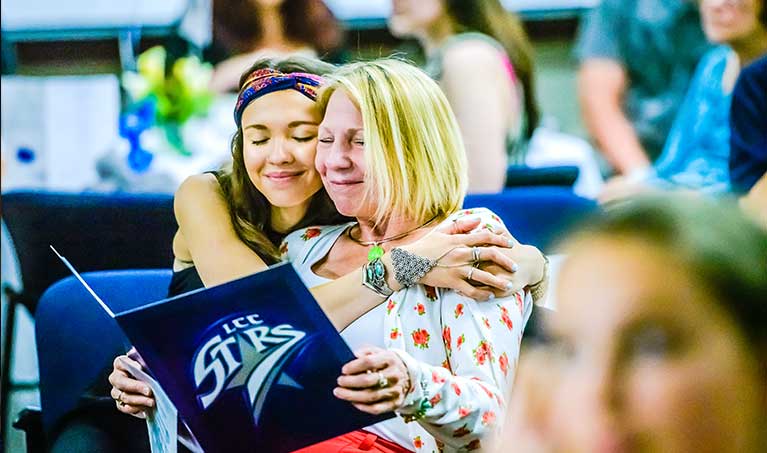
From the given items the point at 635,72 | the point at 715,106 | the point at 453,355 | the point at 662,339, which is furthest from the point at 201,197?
the point at 635,72

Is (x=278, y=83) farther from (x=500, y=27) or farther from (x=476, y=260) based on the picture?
(x=500, y=27)

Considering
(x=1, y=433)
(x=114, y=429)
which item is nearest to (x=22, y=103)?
(x=1, y=433)

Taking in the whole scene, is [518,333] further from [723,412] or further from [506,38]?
[506,38]

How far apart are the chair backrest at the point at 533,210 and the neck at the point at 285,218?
23 cm

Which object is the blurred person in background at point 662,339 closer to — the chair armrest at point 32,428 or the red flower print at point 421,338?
the red flower print at point 421,338

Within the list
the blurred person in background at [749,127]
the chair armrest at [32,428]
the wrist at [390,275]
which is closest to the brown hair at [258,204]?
Result: the wrist at [390,275]

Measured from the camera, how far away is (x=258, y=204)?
1.40 m

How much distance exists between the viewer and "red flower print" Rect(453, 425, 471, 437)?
1.23 m

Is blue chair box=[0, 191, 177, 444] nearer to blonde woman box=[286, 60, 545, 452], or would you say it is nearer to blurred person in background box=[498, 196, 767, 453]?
blonde woman box=[286, 60, 545, 452]

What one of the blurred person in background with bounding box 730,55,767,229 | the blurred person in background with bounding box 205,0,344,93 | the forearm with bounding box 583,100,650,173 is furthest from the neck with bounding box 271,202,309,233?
the forearm with bounding box 583,100,650,173

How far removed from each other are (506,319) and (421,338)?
3.9 inches

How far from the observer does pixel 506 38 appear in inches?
95.3

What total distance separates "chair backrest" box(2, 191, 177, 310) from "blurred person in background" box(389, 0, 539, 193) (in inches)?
18.6

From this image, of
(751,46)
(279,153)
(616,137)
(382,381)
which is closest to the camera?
(382,381)
